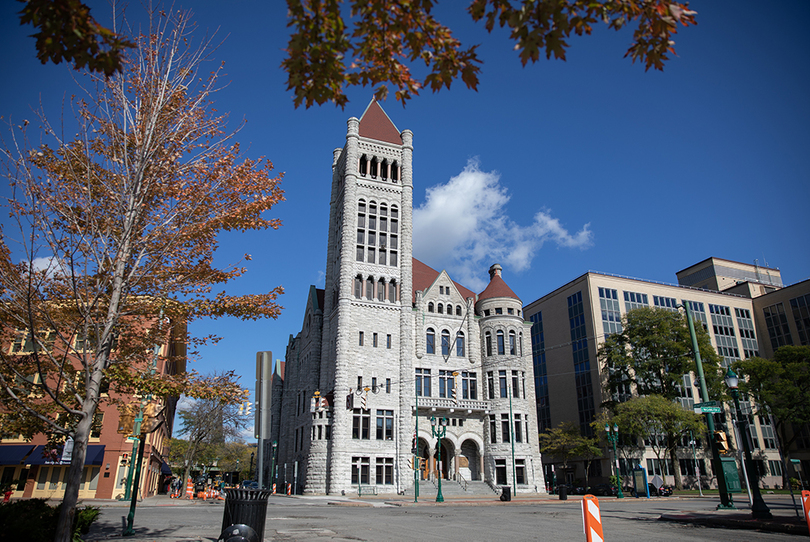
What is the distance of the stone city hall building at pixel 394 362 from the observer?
4316 cm

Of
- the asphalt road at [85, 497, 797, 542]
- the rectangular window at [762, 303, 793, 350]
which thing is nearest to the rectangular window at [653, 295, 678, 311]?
the rectangular window at [762, 303, 793, 350]

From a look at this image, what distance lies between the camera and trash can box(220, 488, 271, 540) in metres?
7.82

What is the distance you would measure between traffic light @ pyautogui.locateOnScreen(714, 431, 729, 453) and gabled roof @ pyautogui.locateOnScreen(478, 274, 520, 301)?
34.1 metres

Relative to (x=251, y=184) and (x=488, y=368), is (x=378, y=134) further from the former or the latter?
(x=251, y=184)

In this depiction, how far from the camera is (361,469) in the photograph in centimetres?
4250

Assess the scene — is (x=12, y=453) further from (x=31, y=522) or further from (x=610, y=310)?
(x=610, y=310)

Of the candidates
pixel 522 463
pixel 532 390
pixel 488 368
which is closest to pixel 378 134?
pixel 488 368

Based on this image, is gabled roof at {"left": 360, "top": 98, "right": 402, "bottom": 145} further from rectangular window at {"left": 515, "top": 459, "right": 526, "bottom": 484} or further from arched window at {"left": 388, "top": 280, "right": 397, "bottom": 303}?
rectangular window at {"left": 515, "top": 459, "right": 526, "bottom": 484}

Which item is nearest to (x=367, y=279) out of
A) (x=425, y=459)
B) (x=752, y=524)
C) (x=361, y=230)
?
(x=361, y=230)

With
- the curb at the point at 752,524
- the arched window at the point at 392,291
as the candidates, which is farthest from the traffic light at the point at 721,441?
the arched window at the point at 392,291

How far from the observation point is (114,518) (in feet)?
57.7

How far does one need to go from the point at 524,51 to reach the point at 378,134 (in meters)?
50.5

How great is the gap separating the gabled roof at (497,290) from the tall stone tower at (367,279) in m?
8.87

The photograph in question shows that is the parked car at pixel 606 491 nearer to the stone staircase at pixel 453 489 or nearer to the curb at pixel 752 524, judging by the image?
the stone staircase at pixel 453 489
